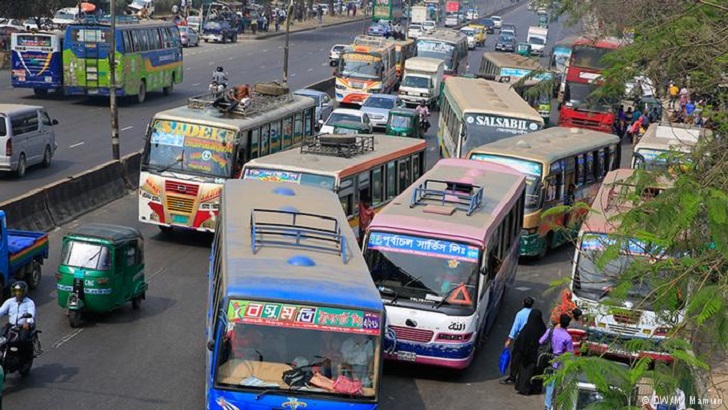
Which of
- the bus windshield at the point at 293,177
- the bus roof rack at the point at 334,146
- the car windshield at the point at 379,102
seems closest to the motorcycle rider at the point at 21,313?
the bus windshield at the point at 293,177

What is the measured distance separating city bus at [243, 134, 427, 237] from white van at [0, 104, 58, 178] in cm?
898

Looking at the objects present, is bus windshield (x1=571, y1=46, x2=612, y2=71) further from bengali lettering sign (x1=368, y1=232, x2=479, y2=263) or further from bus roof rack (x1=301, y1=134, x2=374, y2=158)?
bengali lettering sign (x1=368, y1=232, x2=479, y2=263)

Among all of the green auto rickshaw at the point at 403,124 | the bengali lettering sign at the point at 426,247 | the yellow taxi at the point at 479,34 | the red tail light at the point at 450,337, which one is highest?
the bengali lettering sign at the point at 426,247

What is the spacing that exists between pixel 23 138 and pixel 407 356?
16.2 m

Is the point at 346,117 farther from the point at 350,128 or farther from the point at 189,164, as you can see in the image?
the point at 189,164

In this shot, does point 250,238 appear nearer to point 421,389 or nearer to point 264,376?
point 264,376

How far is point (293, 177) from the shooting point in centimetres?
Result: 2058

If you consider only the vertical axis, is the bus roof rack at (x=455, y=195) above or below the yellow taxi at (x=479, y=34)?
above

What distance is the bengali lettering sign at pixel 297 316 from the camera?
11.5 metres

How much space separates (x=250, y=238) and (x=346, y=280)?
170 cm

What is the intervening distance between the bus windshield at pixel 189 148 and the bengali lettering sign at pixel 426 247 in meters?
7.67

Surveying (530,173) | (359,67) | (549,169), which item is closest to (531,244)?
(530,173)

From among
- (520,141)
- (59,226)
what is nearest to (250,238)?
(59,226)

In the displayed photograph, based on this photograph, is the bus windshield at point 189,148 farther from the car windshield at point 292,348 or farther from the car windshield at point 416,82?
the car windshield at point 416,82
